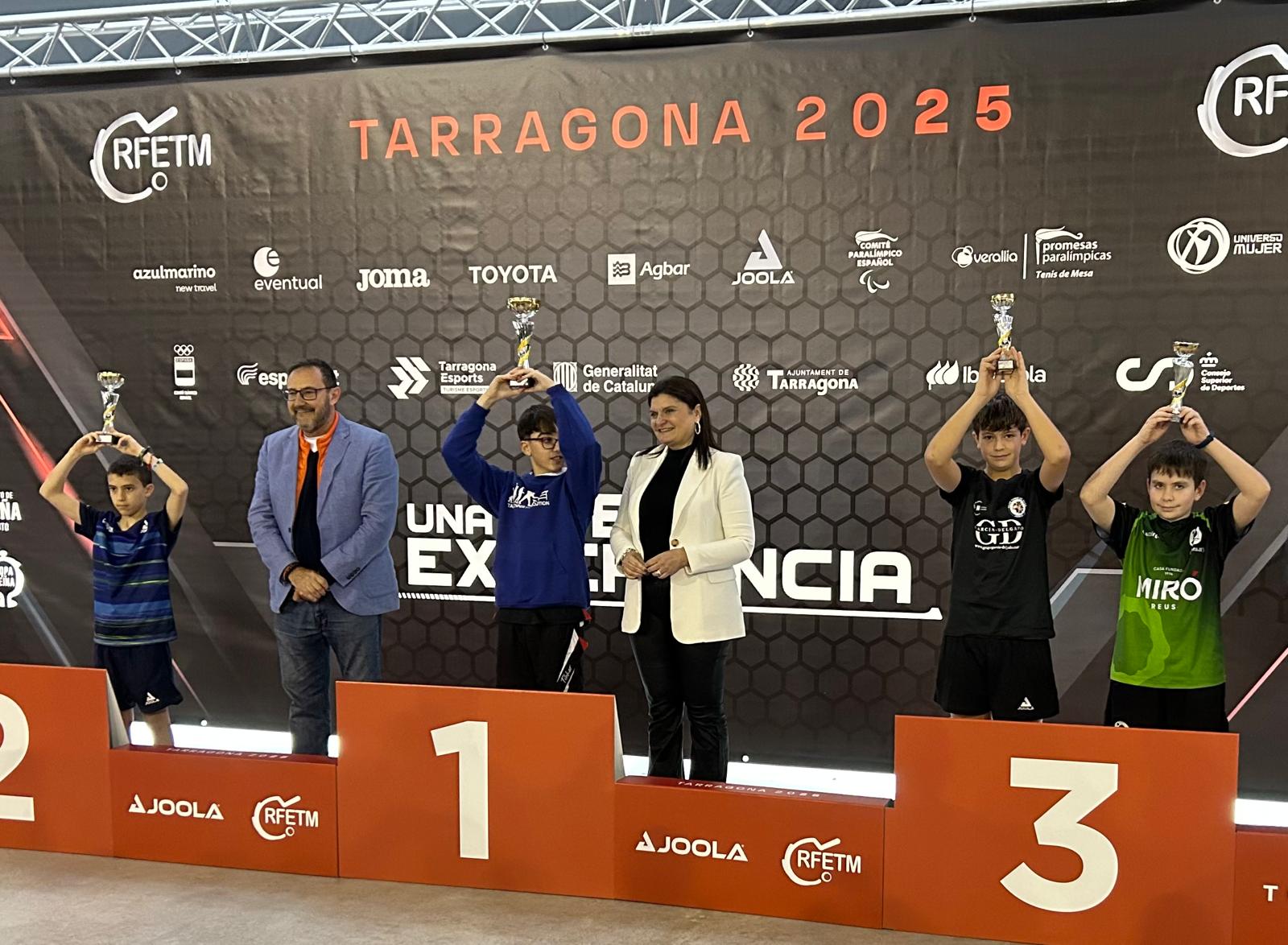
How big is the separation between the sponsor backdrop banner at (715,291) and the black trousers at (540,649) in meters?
0.22

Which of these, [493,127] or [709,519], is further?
[493,127]

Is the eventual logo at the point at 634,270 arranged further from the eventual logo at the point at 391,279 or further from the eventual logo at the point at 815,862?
the eventual logo at the point at 815,862

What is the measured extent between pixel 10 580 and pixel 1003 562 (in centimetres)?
394

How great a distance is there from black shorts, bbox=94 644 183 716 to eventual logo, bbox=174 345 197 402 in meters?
1.15

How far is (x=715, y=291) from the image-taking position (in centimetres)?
401

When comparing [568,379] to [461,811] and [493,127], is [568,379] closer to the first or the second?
[493,127]

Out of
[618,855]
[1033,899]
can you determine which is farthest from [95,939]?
[1033,899]

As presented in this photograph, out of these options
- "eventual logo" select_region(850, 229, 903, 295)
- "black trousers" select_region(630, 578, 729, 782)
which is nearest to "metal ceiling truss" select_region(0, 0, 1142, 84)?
"eventual logo" select_region(850, 229, 903, 295)

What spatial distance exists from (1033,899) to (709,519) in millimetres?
1347

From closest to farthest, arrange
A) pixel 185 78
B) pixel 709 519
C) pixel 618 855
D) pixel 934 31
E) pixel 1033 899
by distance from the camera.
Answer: pixel 1033 899 → pixel 618 855 → pixel 709 519 → pixel 934 31 → pixel 185 78

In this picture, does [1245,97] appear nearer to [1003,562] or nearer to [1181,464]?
[1181,464]

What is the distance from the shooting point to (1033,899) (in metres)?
2.47

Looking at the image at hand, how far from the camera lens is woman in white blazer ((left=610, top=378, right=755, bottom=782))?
10.8ft

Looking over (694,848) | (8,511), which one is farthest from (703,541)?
(8,511)
